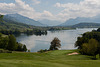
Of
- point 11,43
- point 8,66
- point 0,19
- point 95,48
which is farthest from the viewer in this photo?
point 11,43

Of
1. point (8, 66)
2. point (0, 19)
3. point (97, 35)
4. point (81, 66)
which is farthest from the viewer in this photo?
point (97, 35)

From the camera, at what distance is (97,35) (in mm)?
107688

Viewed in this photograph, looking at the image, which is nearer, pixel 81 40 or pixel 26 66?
pixel 26 66

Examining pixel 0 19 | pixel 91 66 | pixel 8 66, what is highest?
pixel 0 19

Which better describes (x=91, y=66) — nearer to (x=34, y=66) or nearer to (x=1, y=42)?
(x=34, y=66)

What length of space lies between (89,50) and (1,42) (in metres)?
62.5

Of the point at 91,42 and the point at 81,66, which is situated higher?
the point at 91,42

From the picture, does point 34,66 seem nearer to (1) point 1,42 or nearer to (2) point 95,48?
(2) point 95,48

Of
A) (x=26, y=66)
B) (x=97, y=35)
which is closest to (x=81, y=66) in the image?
(x=26, y=66)

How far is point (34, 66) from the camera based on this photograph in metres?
15.4

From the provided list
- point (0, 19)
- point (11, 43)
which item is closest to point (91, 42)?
point (0, 19)

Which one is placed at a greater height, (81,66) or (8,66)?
(8,66)

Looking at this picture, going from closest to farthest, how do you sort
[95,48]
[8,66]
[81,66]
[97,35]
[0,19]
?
[8,66], [81,66], [0,19], [95,48], [97,35]

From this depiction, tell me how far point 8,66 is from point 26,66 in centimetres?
251
